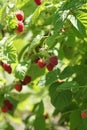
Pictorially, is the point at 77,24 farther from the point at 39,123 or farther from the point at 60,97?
the point at 39,123

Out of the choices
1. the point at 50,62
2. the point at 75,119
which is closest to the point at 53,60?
the point at 50,62

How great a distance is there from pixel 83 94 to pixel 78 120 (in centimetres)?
20

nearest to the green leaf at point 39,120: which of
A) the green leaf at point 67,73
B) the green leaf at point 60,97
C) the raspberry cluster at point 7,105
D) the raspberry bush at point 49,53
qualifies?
the raspberry bush at point 49,53

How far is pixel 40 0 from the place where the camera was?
5.22ft

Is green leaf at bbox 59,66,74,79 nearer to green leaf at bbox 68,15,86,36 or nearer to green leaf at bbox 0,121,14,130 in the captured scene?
green leaf at bbox 68,15,86,36

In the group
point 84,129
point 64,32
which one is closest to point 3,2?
point 64,32

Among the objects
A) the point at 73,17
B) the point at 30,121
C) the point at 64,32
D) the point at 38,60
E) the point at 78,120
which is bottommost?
the point at 30,121

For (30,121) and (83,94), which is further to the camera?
(30,121)

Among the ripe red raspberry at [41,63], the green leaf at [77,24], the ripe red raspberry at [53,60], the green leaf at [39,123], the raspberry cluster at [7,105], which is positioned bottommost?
the green leaf at [39,123]

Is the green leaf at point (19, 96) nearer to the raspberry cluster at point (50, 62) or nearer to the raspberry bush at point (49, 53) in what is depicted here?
the raspberry bush at point (49, 53)

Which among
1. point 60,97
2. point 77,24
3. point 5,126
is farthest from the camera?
point 5,126

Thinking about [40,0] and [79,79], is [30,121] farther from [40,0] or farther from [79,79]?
[40,0]

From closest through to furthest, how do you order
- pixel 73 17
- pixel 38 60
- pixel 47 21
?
pixel 73 17
pixel 38 60
pixel 47 21

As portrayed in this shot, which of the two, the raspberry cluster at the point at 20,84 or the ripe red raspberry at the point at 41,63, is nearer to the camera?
the ripe red raspberry at the point at 41,63
